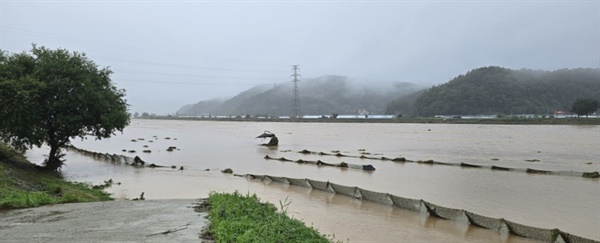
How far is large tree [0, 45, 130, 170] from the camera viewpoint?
2258 centimetres

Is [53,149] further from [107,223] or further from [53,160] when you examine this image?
[107,223]

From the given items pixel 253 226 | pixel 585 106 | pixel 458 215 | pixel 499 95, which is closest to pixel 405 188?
pixel 458 215

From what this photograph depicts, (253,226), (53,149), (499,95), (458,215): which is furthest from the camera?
(499,95)

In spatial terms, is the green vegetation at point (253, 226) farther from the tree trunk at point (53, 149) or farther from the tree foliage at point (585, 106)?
the tree foliage at point (585, 106)

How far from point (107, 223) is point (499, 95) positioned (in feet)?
472

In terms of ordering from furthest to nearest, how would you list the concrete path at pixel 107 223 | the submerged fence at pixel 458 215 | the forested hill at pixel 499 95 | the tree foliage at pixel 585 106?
the forested hill at pixel 499 95 → the tree foliage at pixel 585 106 → the submerged fence at pixel 458 215 → the concrete path at pixel 107 223

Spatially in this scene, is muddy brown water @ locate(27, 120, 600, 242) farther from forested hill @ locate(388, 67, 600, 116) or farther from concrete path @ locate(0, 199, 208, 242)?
forested hill @ locate(388, 67, 600, 116)

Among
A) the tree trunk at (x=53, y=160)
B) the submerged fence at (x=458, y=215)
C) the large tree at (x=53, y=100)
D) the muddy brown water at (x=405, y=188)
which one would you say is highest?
the large tree at (x=53, y=100)

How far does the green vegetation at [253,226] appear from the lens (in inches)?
285

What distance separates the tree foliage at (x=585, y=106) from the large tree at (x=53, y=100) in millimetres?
103255

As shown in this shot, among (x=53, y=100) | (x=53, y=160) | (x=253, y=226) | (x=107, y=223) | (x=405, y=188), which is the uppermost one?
(x=53, y=100)

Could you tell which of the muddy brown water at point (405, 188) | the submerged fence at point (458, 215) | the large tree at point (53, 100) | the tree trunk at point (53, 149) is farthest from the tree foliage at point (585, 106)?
the tree trunk at point (53, 149)

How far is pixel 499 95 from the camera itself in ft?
444

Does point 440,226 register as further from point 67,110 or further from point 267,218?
point 67,110
